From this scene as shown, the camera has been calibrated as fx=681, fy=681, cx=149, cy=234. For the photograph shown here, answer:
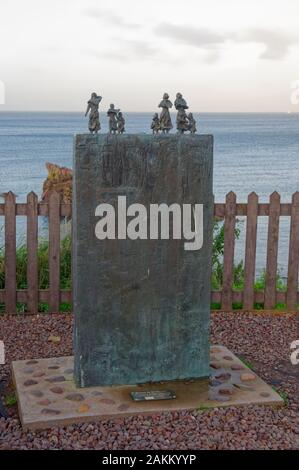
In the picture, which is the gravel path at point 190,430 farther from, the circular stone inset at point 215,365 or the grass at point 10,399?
the circular stone inset at point 215,365

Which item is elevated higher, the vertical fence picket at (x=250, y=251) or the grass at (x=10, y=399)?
the vertical fence picket at (x=250, y=251)

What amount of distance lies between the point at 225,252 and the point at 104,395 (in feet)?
10.4

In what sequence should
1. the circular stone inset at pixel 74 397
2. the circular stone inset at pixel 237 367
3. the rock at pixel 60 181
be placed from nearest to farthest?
the circular stone inset at pixel 74 397 < the circular stone inset at pixel 237 367 < the rock at pixel 60 181

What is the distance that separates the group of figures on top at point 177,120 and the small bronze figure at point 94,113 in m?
0.45

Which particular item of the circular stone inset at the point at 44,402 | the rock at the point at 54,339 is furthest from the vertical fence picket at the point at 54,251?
the circular stone inset at the point at 44,402

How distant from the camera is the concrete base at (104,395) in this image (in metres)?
4.69

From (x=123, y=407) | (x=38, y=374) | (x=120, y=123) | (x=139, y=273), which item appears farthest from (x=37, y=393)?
(x=120, y=123)

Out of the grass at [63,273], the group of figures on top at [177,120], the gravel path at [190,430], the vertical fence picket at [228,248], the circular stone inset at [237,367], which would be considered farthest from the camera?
the grass at [63,273]

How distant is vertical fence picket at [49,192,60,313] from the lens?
7438 millimetres

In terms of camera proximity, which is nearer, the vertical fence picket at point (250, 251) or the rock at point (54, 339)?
the rock at point (54, 339)

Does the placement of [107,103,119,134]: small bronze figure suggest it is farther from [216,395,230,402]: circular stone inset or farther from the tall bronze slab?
[216,395,230,402]: circular stone inset

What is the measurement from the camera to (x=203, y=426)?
455 cm

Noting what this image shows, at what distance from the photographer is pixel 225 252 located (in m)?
7.80
